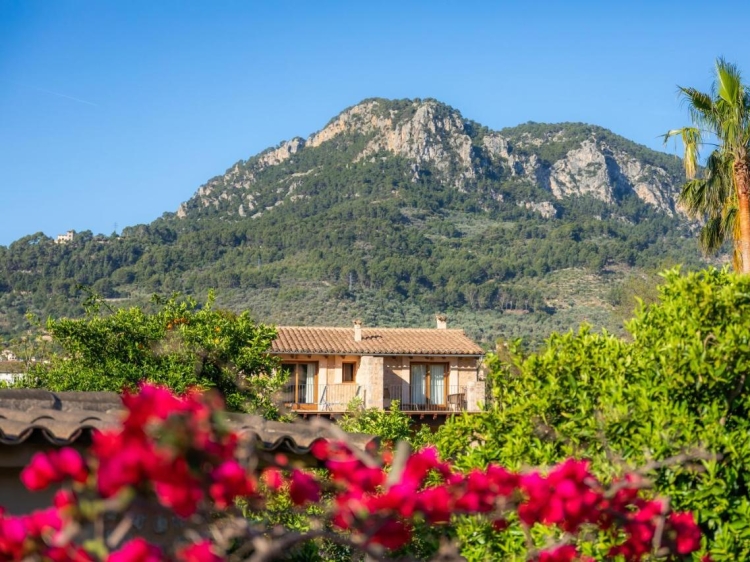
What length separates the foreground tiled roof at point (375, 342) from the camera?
3698 centimetres

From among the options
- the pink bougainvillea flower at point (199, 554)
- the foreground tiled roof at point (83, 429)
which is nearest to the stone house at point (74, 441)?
the foreground tiled roof at point (83, 429)

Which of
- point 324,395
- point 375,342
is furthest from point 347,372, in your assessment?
point 375,342

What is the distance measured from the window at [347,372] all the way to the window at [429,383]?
2453 millimetres

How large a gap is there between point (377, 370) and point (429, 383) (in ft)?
7.99

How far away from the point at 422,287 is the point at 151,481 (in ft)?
299

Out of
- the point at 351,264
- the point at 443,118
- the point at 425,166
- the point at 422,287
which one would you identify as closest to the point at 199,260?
the point at 351,264

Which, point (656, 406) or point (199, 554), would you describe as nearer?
point (199, 554)

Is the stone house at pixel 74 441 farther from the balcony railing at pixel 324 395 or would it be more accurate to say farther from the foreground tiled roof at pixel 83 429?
the balcony railing at pixel 324 395

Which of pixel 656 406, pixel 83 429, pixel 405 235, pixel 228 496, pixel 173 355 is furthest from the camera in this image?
pixel 405 235

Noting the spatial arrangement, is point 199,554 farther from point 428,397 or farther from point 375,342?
point 428,397

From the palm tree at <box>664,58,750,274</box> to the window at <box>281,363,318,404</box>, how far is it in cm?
2220

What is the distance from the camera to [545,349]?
23.8 feet

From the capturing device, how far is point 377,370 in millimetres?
37594

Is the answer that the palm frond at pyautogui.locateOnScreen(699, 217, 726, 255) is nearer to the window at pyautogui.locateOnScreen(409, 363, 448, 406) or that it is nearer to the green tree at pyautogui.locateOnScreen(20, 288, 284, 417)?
the green tree at pyautogui.locateOnScreen(20, 288, 284, 417)
